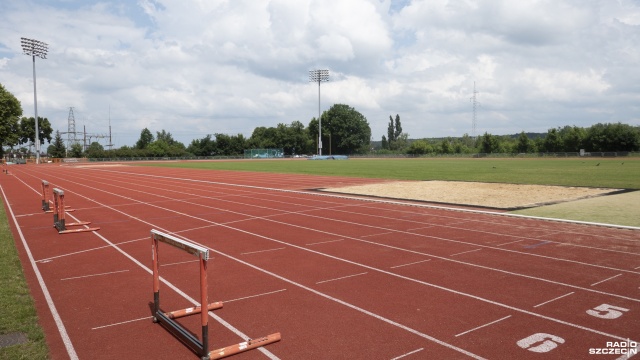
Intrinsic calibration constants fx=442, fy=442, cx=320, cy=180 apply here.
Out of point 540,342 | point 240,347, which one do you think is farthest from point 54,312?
point 540,342

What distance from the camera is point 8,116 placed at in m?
60.2

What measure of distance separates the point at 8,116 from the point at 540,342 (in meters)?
72.2

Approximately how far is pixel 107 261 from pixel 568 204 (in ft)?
44.6

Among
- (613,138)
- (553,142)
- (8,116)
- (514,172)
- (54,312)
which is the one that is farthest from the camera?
(553,142)

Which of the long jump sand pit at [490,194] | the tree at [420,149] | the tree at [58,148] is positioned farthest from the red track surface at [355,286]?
the tree at [58,148]

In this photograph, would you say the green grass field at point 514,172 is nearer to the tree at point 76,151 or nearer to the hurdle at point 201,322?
the hurdle at point 201,322

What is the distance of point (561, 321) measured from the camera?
4.94 meters

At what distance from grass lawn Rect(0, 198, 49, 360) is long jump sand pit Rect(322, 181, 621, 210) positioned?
1232 cm

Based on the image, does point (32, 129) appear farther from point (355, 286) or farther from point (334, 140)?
point (355, 286)

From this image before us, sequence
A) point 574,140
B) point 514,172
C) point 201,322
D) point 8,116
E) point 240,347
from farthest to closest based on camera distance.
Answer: point 574,140, point 8,116, point 514,172, point 201,322, point 240,347

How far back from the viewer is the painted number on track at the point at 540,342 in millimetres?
4297

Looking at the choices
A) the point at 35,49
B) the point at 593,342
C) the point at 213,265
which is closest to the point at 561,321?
the point at 593,342

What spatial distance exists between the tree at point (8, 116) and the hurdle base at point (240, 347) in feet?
225

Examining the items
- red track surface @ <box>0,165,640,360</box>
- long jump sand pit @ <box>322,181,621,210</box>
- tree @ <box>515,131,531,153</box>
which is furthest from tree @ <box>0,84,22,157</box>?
tree @ <box>515,131,531,153</box>
